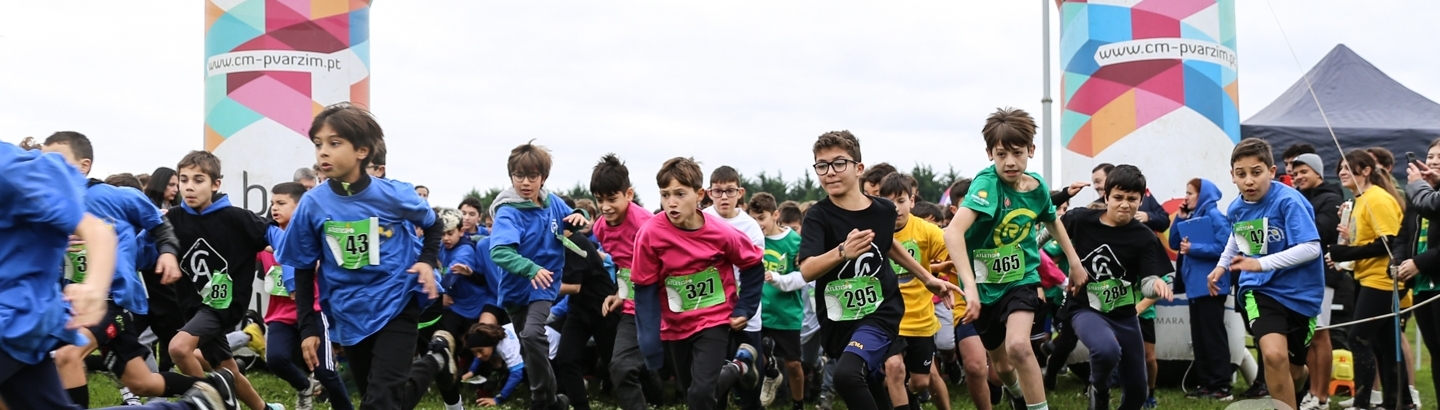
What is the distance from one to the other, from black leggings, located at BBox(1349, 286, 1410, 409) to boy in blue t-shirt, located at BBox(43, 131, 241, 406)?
6.46m

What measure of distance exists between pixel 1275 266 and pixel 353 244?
14.7 ft

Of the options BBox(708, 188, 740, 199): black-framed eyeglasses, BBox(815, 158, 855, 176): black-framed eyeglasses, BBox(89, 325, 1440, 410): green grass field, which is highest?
BBox(815, 158, 855, 176): black-framed eyeglasses

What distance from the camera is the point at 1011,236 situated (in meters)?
6.07

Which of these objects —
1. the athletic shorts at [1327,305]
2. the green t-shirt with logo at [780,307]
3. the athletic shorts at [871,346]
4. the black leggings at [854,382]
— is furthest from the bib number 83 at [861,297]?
the athletic shorts at [1327,305]

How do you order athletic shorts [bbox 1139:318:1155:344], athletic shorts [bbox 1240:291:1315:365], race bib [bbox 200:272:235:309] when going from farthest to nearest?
athletic shorts [bbox 1139:318:1155:344] < race bib [bbox 200:272:235:309] < athletic shorts [bbox 1240:291:1315:365]

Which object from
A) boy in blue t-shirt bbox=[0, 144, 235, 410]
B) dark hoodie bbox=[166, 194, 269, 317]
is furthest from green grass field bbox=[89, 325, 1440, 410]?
boy in blue t-shirt bbox=[0, 144, 235, 410]

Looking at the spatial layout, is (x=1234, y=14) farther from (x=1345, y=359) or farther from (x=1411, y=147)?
(x=1411, y=147)

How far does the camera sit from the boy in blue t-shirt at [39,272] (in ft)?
11.0

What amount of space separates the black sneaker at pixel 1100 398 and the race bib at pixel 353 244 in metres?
3.67

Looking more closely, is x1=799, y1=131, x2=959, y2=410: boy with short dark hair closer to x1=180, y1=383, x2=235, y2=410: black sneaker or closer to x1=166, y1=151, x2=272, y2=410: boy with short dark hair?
x1=180, y1=383, x2=235, y2=410: black sneaker

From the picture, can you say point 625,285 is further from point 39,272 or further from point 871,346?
point 39,272

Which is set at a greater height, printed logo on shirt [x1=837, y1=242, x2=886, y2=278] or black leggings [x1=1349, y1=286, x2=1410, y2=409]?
printed logo on shirt [x1=837, y1=242, x2=886, y2=278]

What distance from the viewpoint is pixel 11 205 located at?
11.1 ft

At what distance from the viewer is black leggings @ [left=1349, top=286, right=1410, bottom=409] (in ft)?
24.3
